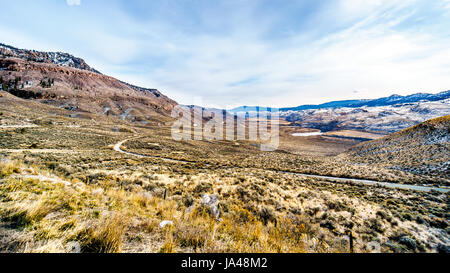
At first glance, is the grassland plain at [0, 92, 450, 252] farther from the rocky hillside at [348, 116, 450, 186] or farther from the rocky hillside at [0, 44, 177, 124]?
the rocky hillside at [0, 44, 177, 124]

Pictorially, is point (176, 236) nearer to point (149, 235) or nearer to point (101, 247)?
point (149, 235)

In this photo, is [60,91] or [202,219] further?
[60,91]

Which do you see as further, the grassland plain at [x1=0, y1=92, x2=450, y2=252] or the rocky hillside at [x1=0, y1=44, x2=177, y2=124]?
the rocky hillside at [x1=0, y1=44, x2=177, y2=124]

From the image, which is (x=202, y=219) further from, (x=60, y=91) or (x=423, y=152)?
(x=60, y=91)

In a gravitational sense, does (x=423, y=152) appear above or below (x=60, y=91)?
below

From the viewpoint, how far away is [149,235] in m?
3.57

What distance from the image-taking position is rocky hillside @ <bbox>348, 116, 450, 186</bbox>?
855 inches

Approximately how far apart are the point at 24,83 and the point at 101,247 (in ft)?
594

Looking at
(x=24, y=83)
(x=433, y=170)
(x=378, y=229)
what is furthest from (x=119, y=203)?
(x=24, y=83)

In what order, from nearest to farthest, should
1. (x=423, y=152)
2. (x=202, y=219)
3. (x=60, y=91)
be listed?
(x=202, y=219)
(x=423, y=152)
(x=60, y=91)

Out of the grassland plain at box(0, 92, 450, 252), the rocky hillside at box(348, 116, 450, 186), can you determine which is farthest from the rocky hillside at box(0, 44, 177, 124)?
the rocky hillside at box(348, 116, 450, 186)

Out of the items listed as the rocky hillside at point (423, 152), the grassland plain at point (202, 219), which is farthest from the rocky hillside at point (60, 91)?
the rocky hillside at point (423, 152)

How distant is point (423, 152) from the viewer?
93.6ft

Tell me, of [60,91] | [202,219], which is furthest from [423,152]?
[60,91]
